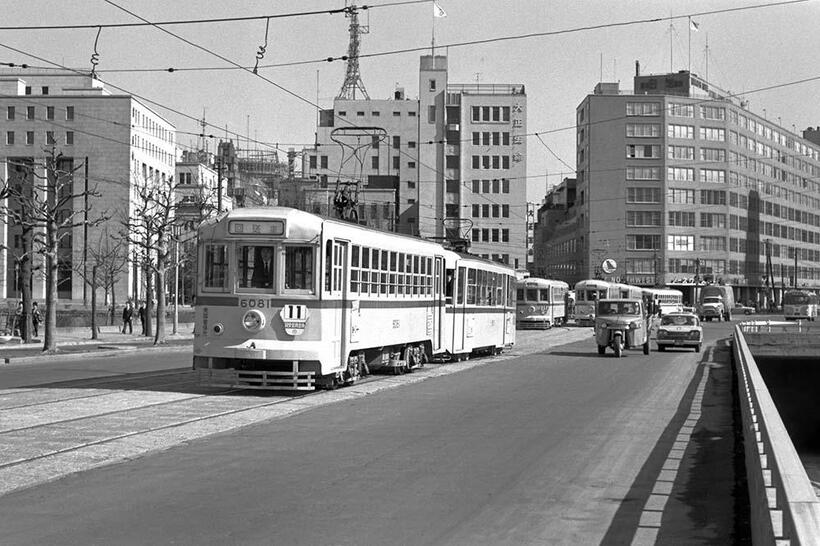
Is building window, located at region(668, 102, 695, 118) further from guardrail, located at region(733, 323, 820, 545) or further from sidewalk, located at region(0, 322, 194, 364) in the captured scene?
guardrail, located at region(733, 323, 820, 545)

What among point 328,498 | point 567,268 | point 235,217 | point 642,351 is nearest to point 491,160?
point 567,268

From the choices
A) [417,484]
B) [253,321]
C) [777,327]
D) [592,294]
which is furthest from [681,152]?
[417,484]

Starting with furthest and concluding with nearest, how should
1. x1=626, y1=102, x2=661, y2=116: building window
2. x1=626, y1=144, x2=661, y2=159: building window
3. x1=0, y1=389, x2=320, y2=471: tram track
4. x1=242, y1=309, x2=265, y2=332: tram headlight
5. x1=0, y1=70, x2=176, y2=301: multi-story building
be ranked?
x1=626, y1=144, x2=661, y2=159: building window → x1=626, y1=102, x2=661, y2=116: building window → x1=0, y1=70, x2=176, y2=301: multi-story building → x1=242, y1=309, x2=265, y2=332: tram headlight → x1=0, y1=389, x2=320, y2=471: tram track

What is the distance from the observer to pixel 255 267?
62.8ft

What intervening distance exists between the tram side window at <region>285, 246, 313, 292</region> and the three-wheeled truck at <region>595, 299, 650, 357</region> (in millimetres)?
19245

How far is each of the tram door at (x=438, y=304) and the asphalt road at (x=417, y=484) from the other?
30.6 feet

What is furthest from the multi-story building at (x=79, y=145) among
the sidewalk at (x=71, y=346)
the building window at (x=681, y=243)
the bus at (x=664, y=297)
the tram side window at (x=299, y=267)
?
the tram side window at (x=299, y=267)

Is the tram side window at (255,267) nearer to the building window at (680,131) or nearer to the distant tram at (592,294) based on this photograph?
the distant tram at (592,294)

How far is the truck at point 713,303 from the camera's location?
313ft

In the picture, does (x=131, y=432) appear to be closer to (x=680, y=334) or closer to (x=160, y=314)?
(x=160, y=314)

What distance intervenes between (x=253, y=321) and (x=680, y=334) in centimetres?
2635

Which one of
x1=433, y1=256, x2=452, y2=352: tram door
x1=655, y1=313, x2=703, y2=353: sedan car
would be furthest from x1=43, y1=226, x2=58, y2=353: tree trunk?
x1=655, y1=313, x2=703, y2=353: sedan car

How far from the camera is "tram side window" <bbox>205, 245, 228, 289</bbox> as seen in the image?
63.1 ft

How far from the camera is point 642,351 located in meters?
40.7
